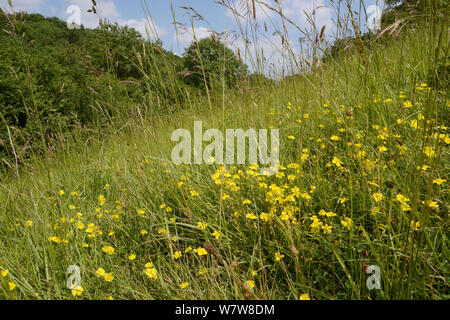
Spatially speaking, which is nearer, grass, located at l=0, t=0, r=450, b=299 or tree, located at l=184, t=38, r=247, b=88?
grass, located at l=0, t=0, r=450, b=299

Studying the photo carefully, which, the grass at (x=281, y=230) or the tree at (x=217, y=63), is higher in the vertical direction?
the tree at (x=217, y=63)

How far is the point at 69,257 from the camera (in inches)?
56.3

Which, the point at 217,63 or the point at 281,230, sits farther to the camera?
the point at 217,63

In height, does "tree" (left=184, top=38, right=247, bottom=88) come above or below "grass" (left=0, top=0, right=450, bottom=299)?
above

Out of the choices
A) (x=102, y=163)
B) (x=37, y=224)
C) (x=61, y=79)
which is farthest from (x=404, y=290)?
(x=61, y=79)

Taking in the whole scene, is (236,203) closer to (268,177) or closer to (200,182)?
(268,177)

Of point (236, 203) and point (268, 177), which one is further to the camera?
point (268, 177)

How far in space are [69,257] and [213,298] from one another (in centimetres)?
89

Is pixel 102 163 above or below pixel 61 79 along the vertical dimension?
below

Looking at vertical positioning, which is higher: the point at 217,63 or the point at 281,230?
the point at 217,63

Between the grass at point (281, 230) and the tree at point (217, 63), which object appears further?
the tree at point (217, 63)
